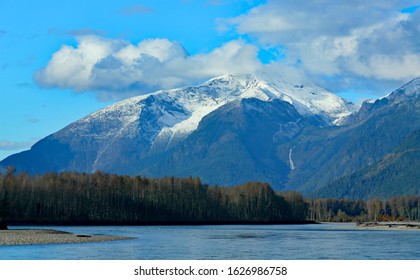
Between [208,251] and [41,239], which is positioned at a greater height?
[41,239]

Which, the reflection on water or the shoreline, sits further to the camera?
the shoreline

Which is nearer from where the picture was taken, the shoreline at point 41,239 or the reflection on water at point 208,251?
the reflection on water at point 208,251

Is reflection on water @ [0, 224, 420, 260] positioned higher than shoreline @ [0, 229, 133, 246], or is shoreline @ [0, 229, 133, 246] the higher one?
shoreline @ [0, 229, 133, 246]

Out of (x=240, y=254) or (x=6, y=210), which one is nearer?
(x=240, y=254)

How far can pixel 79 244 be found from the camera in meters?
136

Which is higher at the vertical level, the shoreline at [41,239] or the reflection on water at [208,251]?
the shoreline at [41,239]

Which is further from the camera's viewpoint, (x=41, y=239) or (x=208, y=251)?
(x=41, y=239)
